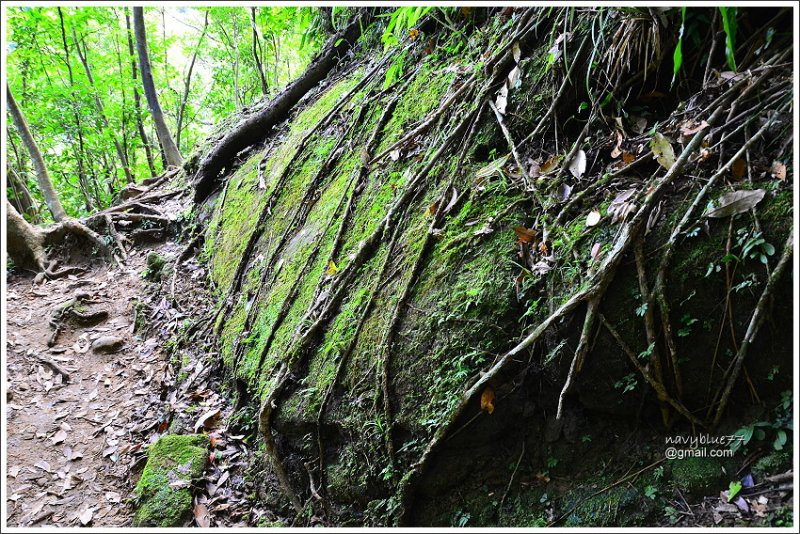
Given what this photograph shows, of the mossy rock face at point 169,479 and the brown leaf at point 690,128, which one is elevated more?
the brown leaf at point 690,128

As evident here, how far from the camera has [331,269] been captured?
11.7 feet

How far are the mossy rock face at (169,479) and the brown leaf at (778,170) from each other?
3.78 metres

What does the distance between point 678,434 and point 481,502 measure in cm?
101

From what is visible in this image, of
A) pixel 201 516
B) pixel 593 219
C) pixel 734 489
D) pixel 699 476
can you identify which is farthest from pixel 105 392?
pixel 734 489

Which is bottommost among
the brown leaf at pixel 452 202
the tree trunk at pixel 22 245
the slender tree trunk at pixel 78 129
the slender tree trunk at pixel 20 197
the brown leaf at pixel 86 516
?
the brown leaf at pixel 86 516

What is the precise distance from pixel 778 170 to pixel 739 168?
0.46ft

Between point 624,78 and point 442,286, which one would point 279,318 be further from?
point 624,78

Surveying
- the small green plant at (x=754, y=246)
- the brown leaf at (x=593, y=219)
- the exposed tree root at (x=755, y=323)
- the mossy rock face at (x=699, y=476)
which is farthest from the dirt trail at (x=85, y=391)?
the small green plant at (x=754, y=246)

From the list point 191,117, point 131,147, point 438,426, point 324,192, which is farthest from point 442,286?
point 191,117

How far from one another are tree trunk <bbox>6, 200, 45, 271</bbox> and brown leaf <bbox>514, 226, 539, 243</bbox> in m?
6.49

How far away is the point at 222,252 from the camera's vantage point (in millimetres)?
5344

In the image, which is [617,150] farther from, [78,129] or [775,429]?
[78,129]

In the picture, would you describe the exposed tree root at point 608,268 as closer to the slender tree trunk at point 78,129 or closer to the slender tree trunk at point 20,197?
the slender tree trunk at point 78,129

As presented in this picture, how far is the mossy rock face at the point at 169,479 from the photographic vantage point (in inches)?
123
